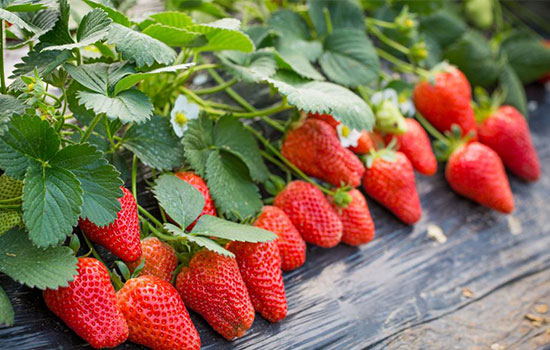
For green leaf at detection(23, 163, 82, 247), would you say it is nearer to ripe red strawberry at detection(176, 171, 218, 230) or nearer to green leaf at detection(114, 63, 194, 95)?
green leaf at detection(114, 63, 194, 95)

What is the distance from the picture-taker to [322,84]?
3.40ft

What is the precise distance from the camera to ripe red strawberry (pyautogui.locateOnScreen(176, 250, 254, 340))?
0.87m

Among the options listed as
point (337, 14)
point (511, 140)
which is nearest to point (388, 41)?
point (337, 14)

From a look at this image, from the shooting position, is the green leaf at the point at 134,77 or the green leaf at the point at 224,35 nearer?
the green leaf at the point at 134,77

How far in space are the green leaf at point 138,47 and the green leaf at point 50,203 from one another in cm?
18

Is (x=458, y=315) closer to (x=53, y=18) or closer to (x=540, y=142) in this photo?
(x=540, y=142)

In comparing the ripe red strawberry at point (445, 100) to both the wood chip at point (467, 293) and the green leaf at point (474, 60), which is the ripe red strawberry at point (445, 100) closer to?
the green leaf at point (474, 60)

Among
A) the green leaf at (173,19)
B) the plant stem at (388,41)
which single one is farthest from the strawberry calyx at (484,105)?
the green leaf at (173,19)

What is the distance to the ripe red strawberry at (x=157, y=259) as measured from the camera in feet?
2.88

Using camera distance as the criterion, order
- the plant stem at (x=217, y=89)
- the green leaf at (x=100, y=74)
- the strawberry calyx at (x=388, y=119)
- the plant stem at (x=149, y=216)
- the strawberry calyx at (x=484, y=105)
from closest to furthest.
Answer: the green leaf at (x=100, y=74), the plant stem at (x=149, y=216), the plant stem at (x=217, y=89), the strawberry calyx at (x=388, y=119), the strawberry calyx at (x=484, y=105)

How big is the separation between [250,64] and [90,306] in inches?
20.1

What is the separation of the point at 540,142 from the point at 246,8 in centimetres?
89

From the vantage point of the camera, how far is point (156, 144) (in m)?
0.96

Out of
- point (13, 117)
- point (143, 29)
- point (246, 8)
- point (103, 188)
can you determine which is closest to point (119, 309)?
point (103, 188)
